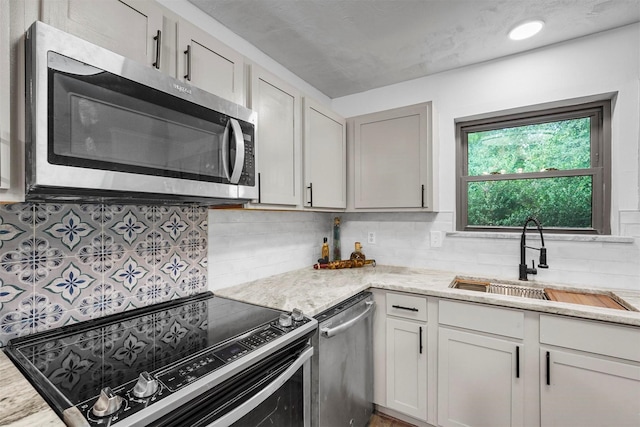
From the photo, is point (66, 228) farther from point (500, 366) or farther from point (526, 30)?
point (526, 30)

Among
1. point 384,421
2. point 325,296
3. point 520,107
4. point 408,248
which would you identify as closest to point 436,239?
point 408,248

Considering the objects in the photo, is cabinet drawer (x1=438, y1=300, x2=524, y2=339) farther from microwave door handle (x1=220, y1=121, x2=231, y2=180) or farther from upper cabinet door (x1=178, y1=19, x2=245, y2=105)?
upper cabinet door (x1=178, y1=19, x2=245, y2=105)

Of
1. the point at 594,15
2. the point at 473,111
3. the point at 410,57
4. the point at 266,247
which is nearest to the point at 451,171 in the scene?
the point at 473,111

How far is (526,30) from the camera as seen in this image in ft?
6.12

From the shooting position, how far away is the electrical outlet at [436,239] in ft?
7.97

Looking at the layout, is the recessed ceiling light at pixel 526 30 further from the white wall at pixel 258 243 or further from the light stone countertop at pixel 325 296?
the white wall at pixel 258 243

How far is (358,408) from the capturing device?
1814mm

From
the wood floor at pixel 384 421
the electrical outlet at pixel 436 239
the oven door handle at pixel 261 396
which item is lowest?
the wood floor at pixel 384 421

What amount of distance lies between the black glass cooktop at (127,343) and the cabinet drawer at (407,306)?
864 millimetres

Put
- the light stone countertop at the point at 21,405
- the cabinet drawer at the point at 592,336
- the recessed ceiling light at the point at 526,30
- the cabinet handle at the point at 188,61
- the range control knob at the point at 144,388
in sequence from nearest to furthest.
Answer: the light stone countertop at the point at 21,405 < the range control knob at the point at 144,388 < the cabinet handle at the point at 188,61 < the cabinet drawer at the point at 592,336 < the recessed ceiling light at the point at 526,30

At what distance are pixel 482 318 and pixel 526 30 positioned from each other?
1733 mm

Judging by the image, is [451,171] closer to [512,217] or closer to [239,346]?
[512,217]

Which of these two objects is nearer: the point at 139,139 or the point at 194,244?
the point at 139,139

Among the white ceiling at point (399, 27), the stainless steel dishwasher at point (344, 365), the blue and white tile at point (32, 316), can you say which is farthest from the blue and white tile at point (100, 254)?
the white ceiling at point (399, 27)
